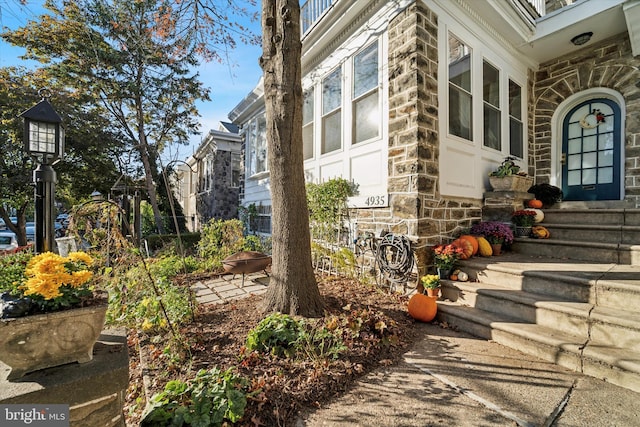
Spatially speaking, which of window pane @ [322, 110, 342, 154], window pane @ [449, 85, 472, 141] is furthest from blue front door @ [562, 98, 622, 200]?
window pane @ [322, 110, 342, 154]

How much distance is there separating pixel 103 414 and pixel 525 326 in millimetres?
3312

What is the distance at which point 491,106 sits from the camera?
16.0 feet

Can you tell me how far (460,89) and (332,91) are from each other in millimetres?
2344

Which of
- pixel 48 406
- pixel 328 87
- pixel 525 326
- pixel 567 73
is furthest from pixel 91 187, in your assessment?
pixel 567 73

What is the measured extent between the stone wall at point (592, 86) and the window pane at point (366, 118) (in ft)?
12.4

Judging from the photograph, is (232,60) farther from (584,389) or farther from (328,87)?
(584,389)

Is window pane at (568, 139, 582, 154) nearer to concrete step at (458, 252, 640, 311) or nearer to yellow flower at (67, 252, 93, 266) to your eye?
concrete step at (458, 252, 640, 311)

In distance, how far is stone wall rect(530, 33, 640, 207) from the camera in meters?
4.55

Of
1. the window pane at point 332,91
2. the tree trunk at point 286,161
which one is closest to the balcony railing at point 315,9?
the window pane at point 332,91

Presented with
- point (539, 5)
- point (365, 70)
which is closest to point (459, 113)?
point (365, 70)

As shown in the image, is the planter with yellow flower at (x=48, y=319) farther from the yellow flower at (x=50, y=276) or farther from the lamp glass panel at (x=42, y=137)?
the lamp glass panel at (x=42, y=137)

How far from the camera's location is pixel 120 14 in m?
7.95

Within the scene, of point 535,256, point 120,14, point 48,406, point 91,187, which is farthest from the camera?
point 91,187
